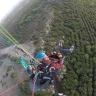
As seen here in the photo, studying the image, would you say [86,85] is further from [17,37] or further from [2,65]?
[17,37]

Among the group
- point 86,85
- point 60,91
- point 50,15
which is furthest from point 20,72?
point 60,91

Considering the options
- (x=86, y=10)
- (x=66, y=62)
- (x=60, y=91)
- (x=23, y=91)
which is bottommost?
(x=86, y=10)

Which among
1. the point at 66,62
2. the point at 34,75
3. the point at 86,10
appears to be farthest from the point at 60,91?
the point at 86,10

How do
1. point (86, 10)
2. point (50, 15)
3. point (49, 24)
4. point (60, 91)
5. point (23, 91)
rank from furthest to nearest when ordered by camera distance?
point (86, 10) < point (50, 15) < point (49, 24) < point (23, 91) < point (60, 91)

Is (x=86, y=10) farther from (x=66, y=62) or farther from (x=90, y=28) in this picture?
(x=66, y=62)

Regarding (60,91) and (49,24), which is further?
(49,24)

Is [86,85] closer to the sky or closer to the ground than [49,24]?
closer to the ground

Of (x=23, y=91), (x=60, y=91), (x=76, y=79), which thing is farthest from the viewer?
(x=76, y=79)
